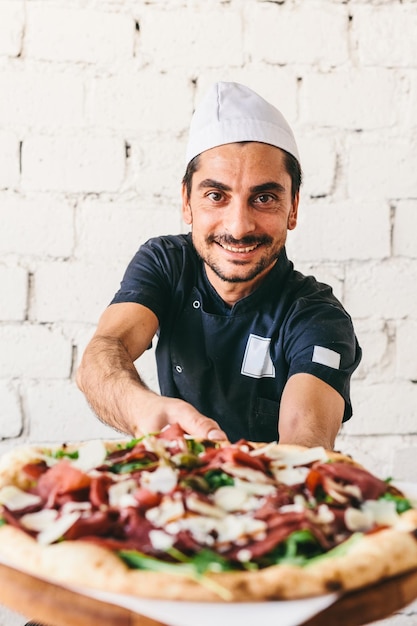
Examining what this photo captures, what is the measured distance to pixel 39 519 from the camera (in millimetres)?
847

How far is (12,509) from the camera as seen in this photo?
0.88 meters

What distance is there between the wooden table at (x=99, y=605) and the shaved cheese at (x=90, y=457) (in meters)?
0.23

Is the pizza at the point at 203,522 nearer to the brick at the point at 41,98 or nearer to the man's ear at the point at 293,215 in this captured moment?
the man's ear at the point at 293,215

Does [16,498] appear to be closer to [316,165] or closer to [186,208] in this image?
[186,208]

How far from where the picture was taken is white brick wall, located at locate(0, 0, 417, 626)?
198 cm

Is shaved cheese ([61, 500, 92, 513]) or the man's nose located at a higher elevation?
the man's nose

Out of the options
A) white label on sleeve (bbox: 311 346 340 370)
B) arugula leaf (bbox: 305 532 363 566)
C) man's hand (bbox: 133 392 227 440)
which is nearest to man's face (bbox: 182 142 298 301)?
white label on sleeve (bbox: 311 346 340 370)

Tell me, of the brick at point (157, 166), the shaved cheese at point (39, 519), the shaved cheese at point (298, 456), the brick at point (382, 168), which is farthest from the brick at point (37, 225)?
the shaved cheese at point (39, 519)

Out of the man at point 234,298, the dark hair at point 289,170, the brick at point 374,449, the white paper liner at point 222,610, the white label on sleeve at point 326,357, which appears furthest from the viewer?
the brick at point 374,449

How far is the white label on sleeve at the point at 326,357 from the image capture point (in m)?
1.48

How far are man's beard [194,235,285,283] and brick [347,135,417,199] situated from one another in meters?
0.45

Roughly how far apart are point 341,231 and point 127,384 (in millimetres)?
893

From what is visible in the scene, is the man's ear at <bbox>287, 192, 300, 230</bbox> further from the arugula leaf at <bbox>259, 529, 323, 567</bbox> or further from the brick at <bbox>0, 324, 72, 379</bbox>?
the arugula leaf at <bbox>259, 529, 323, 567</bbox>

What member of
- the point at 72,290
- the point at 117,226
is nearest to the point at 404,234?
the point at 117,226
